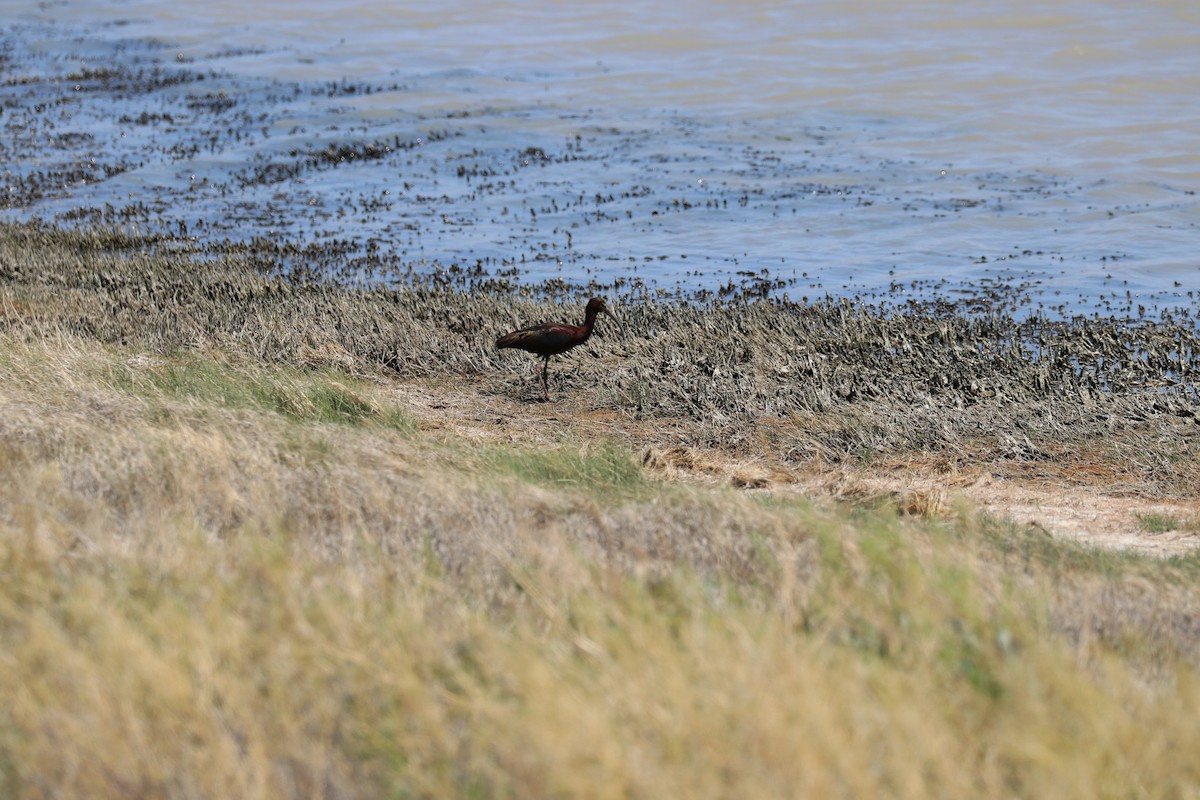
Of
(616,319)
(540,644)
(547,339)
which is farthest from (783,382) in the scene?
(540,644)

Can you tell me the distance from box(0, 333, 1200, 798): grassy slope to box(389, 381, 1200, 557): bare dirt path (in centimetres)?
127

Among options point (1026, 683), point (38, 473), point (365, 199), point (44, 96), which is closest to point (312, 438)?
point (38, 473)

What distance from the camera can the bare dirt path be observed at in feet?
23.8

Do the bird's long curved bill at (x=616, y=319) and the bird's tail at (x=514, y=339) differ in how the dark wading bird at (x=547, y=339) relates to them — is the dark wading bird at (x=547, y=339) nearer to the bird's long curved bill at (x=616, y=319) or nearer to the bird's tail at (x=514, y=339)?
the bird's tail at (x=514, y=339)

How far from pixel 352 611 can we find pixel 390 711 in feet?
1.96

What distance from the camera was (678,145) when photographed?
23.4m

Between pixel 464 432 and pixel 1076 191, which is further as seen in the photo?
pixel 1076 191

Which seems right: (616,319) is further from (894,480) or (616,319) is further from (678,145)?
(678,145)

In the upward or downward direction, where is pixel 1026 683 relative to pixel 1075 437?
upward

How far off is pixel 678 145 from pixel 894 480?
1589 centimetres

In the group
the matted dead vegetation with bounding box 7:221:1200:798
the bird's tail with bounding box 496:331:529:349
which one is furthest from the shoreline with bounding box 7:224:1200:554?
the bird's tail with bounding box 496:331:529:349

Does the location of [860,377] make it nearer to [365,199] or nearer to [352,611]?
[352,611]

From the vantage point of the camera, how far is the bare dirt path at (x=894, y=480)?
23.8 ft

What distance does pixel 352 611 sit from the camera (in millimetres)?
4262
